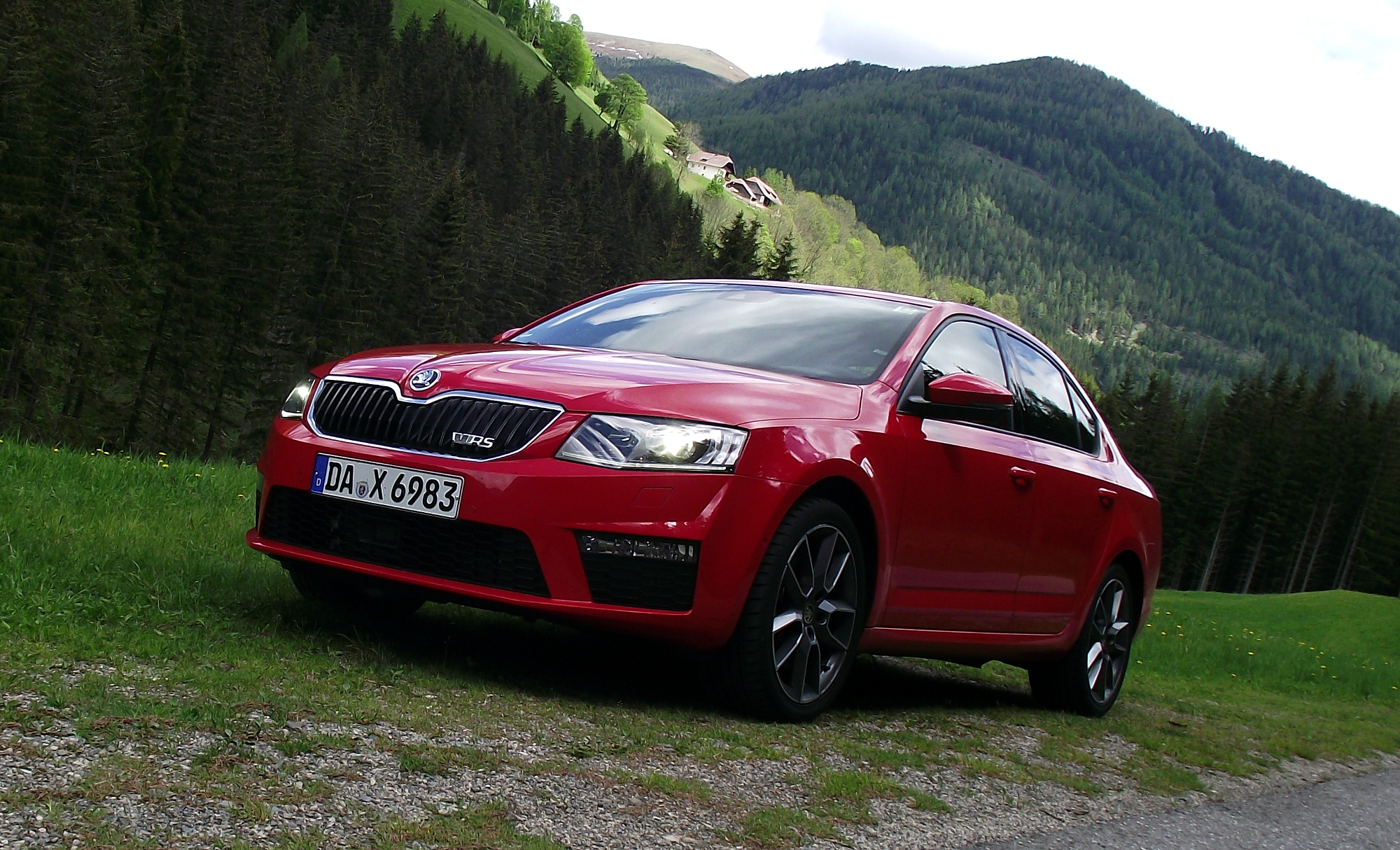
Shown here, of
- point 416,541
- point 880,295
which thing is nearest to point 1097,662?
point 880,295

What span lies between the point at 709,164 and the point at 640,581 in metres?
176

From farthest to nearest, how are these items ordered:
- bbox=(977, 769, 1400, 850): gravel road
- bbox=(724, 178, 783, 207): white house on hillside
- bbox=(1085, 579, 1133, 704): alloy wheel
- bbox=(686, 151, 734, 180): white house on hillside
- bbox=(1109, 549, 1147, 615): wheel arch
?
bbox=(686, 151, 734, 180): white house on hillside
bbox=(724, 178, 783, 207): white house on hillside
bbox=(1109, 549, 1147, 615): wheel arch
bbox=(1085, 579, 1133, 704): alloy wheel
bbox=(977, 769, 1400, 850): gravel road

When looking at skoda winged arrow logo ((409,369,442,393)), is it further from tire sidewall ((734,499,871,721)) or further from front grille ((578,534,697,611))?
tire sidewall ((734,499,871,721))

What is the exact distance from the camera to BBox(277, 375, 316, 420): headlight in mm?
4906

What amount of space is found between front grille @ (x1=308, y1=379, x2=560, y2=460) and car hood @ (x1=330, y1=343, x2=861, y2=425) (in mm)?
49

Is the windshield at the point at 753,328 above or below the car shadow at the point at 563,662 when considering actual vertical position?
above

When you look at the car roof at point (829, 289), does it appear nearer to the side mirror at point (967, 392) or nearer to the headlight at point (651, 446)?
the side mirror at point (967, 392)

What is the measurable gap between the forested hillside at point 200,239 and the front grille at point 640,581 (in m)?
25.6

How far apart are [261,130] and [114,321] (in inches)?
576

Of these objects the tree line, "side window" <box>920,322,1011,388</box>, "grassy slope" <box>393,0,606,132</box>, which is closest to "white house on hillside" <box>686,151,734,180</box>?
"grassy slope" <box>393,0,606,132</box>

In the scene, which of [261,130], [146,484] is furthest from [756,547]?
[261,130]

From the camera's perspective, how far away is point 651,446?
4.21 metres

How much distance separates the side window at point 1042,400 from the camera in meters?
6.16

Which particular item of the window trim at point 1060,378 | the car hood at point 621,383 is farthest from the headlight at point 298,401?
the window trim at point 1060,378
